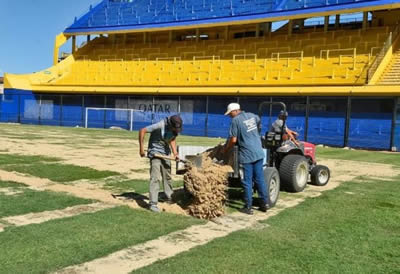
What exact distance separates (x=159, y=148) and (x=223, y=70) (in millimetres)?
25903

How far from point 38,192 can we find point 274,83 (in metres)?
21.9

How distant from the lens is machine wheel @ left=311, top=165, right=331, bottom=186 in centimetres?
1020

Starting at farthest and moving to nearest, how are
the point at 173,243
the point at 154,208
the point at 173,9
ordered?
1. the point at 173,9
2. the point at 154,208
3. the point at 173,243

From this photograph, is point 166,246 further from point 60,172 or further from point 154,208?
point 60,172

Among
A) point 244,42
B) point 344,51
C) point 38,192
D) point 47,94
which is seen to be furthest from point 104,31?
point 38,192

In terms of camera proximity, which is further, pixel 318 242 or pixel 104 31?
pixel 104 31

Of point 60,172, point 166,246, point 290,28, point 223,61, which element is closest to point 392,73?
point 290,28

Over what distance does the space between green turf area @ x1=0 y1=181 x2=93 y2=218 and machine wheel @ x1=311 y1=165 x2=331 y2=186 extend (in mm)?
5122

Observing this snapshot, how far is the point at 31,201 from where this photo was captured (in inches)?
280

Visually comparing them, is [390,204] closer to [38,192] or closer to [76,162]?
[38,192]

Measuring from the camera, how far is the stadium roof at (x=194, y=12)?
2917 centimetres

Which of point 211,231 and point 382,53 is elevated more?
point 382,53

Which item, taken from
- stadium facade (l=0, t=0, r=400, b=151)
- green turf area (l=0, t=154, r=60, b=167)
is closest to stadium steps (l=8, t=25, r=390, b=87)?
stadium facade (l=0, t=0, r=400, b=151)

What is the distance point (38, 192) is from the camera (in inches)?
310
